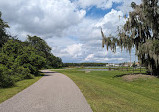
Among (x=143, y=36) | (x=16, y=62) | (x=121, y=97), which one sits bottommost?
(x=121, y=97)

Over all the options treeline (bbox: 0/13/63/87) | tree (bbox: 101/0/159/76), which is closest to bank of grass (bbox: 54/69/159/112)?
tree (bbox: 101/0/159/76)

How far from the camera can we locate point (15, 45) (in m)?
20.9

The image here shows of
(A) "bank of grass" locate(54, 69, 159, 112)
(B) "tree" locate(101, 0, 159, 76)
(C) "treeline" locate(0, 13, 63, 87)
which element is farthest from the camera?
(B) "tree" locate(101, 0, 159, 76)

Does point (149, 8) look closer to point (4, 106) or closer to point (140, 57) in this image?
point (140, 57)

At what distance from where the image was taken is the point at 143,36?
63.1ft

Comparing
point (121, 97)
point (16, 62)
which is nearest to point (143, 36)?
point (121, 97)

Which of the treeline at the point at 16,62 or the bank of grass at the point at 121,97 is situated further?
the treeline at the point at 16,62

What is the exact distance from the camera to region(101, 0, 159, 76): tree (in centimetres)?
1656

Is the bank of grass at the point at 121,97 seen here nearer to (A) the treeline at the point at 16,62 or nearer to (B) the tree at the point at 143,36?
(B) the tree at the point at 143,36

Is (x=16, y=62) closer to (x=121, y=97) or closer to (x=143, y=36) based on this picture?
(x=121, y=97)

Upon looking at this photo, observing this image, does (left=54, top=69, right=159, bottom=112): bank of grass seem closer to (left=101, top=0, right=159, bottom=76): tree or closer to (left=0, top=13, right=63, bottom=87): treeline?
A: (left=101, top=0, right=159, bottom=76): tree

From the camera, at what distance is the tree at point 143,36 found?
16.6 meters

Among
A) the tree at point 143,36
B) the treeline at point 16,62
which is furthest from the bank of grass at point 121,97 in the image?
the treeline at point 16,62

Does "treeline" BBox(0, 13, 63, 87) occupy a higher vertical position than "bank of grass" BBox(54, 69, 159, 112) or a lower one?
higher
